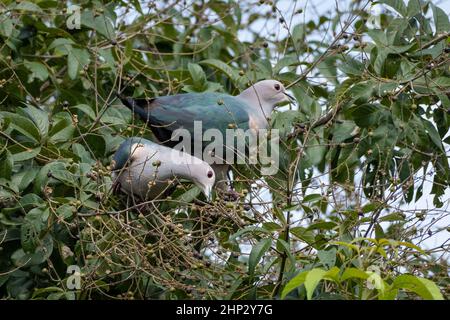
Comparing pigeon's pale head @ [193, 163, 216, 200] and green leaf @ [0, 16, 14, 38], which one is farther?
green leaf @ [0, 16, 14, 38]

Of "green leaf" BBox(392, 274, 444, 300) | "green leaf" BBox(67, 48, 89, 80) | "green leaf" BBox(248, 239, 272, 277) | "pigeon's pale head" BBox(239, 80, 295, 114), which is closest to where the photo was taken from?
"green leaf" BBox(392, 274, 444, 300)

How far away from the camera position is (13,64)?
5145mm

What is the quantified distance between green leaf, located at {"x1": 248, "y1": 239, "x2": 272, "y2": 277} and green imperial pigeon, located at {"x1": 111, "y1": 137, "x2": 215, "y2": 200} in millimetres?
1006

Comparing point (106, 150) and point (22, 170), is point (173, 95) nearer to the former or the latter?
point (106, 150)

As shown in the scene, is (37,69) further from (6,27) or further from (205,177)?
(205,177)

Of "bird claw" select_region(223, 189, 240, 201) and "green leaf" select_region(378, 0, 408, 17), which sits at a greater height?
"green leaf" select_region(378, 0, 408, 17)

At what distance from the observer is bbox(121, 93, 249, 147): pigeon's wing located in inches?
200

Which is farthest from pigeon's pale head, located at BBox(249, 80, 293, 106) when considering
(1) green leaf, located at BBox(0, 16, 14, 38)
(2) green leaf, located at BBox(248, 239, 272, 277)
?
(2) green leaf, located at BBox(248, 239, 272, 277)

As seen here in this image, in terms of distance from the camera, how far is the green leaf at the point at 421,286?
117 inches

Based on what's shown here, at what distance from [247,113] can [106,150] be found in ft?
2.85

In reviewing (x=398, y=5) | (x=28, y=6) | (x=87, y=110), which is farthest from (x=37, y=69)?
(x=398, y=5)

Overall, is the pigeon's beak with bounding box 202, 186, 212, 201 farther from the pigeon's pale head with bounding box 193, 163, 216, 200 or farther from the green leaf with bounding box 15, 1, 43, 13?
the green leaf with bounding box 15, 1, 43, 13
